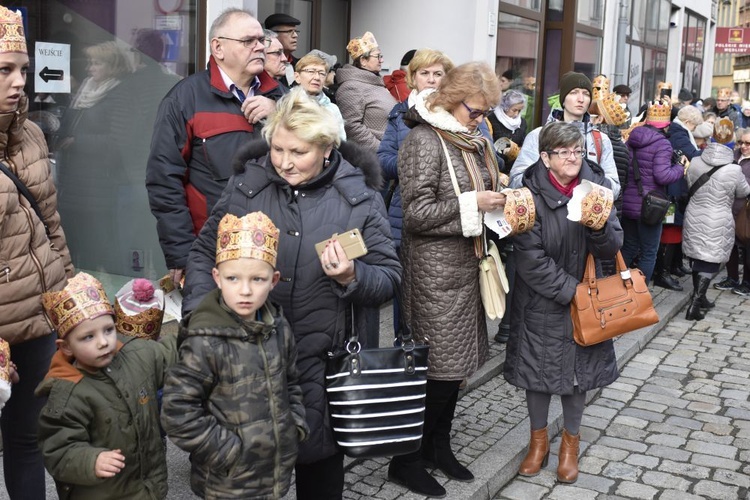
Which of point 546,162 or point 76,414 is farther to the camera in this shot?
point 546,162

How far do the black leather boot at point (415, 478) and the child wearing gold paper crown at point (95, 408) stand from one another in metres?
1.62

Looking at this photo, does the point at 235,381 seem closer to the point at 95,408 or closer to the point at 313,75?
the point at 95,408

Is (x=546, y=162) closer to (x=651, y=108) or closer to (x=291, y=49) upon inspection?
(x=291, y=49)

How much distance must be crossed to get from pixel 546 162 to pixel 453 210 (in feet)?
2.34

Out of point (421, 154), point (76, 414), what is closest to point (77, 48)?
point (421, 154)

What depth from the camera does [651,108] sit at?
9320mm

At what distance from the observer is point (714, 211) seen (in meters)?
9.30

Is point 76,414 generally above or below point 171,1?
below

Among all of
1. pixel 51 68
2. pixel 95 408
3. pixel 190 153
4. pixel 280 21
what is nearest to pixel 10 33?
pixel 190 153

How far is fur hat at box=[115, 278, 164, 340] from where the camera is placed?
3.56 metres

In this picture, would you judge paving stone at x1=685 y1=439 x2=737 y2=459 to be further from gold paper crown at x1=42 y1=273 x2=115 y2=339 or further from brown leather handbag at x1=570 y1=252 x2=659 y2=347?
gold paper crown at x1=42 y1=273 x2=115 y2=339

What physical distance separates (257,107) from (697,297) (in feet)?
21.0

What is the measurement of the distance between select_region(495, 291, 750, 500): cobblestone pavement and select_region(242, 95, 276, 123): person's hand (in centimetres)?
231

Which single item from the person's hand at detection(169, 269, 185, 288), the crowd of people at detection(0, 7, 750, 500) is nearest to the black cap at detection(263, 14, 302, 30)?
the crowd of people at detection(0, 7, 750, 500)
